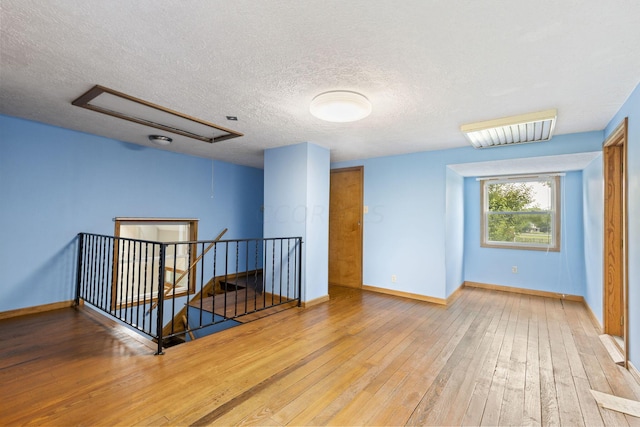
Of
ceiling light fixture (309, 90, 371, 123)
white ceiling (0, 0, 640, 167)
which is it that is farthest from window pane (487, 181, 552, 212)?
ceiling light fixture (309, 90, 371, 123)

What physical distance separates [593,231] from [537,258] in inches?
45.5

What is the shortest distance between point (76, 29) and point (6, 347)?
8.59ft

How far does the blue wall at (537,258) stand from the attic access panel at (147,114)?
421 cm

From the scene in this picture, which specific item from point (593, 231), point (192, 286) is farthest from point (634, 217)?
point (192, 286)

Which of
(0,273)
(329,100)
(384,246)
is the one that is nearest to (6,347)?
(0,273)

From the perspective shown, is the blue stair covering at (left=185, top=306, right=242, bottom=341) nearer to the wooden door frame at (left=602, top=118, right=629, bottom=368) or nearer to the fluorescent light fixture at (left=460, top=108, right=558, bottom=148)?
the fluorescent light fixture at (left=460, top=108, right=558, bottom=148)

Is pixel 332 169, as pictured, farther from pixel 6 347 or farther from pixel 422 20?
pixel 6 347

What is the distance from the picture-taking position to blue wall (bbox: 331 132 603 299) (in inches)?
159

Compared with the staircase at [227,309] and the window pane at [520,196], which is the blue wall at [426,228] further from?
the staircase at [227,309]

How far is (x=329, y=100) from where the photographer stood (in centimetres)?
223

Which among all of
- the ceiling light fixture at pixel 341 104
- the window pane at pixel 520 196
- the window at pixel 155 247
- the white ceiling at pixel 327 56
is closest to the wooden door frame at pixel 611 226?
the white ceiling at pixel 327 56


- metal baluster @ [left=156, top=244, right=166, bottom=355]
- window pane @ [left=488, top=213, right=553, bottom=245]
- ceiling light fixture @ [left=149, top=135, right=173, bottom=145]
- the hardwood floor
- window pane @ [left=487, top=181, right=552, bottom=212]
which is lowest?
the hardwood floor

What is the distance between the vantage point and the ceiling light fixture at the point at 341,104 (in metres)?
2.23

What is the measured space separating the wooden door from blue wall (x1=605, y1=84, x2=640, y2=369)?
3.11 m
